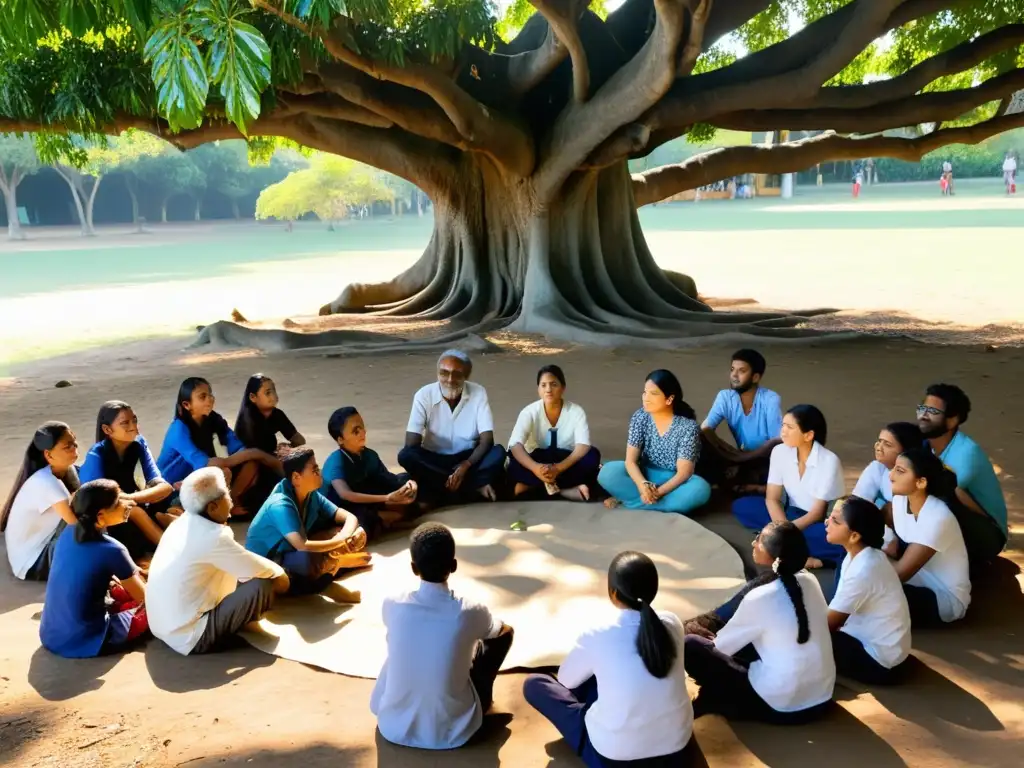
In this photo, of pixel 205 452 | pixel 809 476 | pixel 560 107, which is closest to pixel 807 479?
pixel 809 476

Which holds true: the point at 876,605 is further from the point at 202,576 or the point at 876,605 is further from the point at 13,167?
the point at 13,167

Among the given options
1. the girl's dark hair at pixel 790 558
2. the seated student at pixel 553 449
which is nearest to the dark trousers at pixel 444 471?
the seated student at pixel 553 449

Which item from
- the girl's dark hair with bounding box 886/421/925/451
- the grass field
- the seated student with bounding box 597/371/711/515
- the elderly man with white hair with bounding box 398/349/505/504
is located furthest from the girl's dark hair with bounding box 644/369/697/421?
the grass field

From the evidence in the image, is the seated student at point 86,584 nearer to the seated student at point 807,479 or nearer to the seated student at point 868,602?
the seated student at point 868,602

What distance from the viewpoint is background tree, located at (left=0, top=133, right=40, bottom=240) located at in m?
34.0

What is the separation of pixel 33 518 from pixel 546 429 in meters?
2.69

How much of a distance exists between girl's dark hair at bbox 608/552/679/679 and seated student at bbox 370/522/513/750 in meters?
0.56

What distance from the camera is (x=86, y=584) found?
358cm

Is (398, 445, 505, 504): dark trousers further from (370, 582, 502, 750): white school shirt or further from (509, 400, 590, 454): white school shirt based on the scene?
(370, 582, 502, 750): white school shirt

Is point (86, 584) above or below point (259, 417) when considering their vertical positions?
below

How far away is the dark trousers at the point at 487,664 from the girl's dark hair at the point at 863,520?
1.25 meters

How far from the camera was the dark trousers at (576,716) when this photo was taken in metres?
2.78

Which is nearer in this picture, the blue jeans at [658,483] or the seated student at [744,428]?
the blue jeans at [658,483]

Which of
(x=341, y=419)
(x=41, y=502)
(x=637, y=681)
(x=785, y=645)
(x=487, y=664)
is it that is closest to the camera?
(x=637, y=681)
